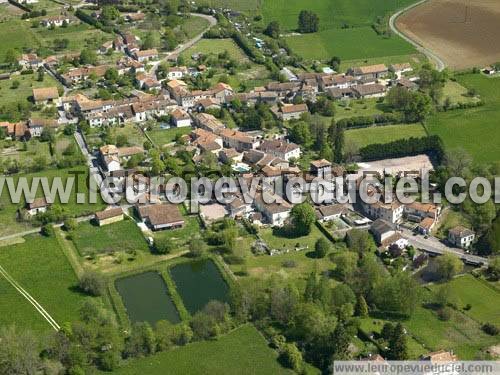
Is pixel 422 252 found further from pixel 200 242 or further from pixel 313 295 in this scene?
pixel 200 242

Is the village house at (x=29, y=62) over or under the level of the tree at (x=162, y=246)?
over

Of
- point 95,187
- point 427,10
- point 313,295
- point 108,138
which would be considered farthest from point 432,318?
point 427,10

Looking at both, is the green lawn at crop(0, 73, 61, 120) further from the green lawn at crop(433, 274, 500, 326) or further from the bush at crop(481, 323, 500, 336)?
the bush at crop(481, 323, 500, 336)

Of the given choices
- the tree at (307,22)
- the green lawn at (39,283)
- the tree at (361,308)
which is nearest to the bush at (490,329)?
the tree at (361,308)

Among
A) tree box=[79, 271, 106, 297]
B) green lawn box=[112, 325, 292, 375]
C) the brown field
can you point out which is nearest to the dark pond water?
green lawn box=[112, 325, 292, 375]

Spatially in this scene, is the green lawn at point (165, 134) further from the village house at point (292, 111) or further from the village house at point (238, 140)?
the village house at point (292, 111)

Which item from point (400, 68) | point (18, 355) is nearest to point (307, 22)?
point (400, 68)
